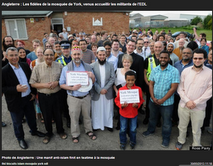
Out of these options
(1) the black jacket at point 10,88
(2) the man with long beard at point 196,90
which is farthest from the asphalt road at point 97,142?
(1) the black jacket at point 10,88

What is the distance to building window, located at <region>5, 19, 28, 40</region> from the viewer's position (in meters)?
14.9

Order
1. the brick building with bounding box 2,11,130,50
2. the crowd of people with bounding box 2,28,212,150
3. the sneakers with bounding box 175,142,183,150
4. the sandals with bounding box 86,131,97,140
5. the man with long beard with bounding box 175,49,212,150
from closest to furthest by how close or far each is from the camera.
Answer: the man with long beard with bounding box 175,49,212,150 → the crowd of people with bounding box 2,28,212,150 → the sneakers with bounding box 175,142,183,150 → the sandals with bounding box 86,131,97,140 → the brick building with bounding box 2,11,130,50

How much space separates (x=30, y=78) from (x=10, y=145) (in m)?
1.88

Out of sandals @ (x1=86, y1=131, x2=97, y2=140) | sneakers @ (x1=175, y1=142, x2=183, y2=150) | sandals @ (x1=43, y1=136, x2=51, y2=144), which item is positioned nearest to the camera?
sneakers @ (x1=175, y1=142, x2=183, y2=150)

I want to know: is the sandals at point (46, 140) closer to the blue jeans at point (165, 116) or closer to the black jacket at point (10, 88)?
the black jacket at point (10, 88)

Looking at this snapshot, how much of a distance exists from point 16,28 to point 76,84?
15.3m

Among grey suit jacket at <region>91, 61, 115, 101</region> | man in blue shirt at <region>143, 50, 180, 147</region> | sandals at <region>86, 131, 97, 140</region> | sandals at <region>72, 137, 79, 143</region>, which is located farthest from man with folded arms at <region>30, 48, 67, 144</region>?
man in blue shirt at <region>143, 50, 180, 147</region>

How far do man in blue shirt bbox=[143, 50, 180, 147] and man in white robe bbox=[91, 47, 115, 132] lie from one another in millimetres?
1128

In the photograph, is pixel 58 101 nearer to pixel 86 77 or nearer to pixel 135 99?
pixel 86 77

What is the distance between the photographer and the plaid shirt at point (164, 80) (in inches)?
134

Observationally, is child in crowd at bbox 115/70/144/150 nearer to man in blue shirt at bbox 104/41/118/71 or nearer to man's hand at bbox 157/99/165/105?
man's hand at bbox 157/99/165/105

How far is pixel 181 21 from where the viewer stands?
39062 mm

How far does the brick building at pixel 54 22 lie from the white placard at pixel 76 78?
46.7 feet

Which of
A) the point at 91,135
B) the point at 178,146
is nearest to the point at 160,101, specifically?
the point at 178,146
